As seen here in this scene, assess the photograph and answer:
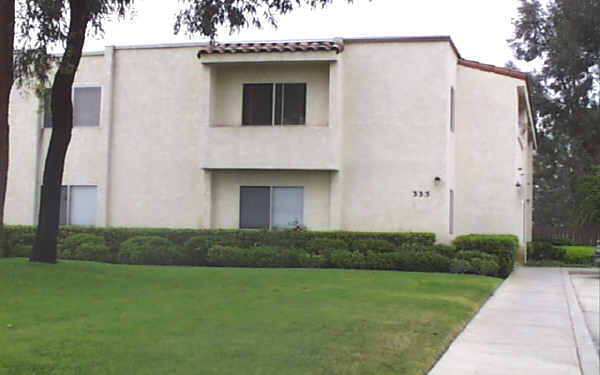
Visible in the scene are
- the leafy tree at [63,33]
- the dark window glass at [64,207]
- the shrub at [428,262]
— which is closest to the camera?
the leafy tree at [63,33]

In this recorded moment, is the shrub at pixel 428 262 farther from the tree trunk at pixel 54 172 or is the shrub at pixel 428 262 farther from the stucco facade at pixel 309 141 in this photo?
the tree trunk at pixel 54 172

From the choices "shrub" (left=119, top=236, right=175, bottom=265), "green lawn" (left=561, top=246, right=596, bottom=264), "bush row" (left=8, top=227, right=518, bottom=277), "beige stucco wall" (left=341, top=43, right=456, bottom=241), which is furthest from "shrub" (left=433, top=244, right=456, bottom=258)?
"green lawn" (left=561, top=246, right=596, bottom=264)

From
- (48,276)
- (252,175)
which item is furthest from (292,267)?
(48,276)

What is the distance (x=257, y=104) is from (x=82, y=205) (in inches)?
251

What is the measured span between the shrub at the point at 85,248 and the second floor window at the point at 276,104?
18.1 feet

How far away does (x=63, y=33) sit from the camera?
53.5 ft

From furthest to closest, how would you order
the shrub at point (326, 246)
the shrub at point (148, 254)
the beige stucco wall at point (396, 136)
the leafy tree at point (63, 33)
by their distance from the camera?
the beige stucco wall at point (396, 136) → the shrub at point (148, 254) → the shrub at point (326, 246) → the leafy tree at point (63, 33)

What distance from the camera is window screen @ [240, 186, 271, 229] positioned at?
22.2 metres

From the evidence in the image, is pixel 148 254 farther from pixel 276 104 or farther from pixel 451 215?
pixel 451 215

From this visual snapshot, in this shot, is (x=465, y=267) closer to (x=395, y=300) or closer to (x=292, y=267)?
(x=292, y=267)

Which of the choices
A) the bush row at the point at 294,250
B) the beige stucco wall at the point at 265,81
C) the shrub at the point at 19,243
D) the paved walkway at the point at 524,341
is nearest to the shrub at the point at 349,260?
the bush row at the point at 294,250

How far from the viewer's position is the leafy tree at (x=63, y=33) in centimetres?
1538

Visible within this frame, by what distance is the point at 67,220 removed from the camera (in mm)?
23266

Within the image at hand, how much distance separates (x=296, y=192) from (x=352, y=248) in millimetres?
2656
